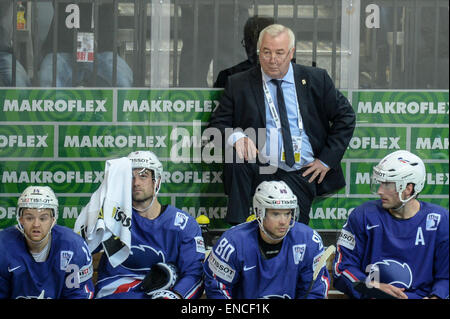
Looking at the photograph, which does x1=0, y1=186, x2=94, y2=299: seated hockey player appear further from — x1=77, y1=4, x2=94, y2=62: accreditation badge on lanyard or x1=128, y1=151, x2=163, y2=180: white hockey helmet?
x1=77, y1=4, x2=94, y2=62: accreditation badge on lanyard

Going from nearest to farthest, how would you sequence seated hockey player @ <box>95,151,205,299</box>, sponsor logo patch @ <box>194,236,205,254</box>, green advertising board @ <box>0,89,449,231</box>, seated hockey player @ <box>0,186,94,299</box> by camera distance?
seated hockey player @ <box>0,186,94,299</box> < seated hockey player @ <box>95,151,205,299</box> < sponsor logo patch @ <box>194,236,205,254</box> < green advertising board @ <box>0,89,449,231</box>

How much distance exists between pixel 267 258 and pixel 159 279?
69 centimetres

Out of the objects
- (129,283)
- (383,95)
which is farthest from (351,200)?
(129,283)

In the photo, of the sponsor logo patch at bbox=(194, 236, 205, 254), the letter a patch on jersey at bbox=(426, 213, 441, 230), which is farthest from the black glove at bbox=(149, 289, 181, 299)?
the letter a patch on jersey at bbox=(426, 213, 441, 230)

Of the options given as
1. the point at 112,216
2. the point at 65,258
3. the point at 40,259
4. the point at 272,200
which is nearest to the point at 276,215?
the point at 272,200

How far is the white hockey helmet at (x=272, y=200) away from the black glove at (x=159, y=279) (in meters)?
0.63

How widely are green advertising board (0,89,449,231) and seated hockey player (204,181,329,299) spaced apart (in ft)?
3.45

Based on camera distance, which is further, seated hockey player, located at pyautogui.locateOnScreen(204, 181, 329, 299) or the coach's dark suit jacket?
the coach's dark suit jacket

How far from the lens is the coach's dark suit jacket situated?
6.56m

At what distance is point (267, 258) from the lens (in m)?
5.69

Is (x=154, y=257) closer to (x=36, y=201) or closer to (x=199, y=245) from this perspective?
(x=199, y=245)

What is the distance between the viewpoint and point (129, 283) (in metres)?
5.97

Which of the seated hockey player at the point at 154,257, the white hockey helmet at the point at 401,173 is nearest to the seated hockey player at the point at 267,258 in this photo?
the seated hockey player at the point at 154,257

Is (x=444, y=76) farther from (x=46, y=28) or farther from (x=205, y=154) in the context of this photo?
(x=46, y=28)
